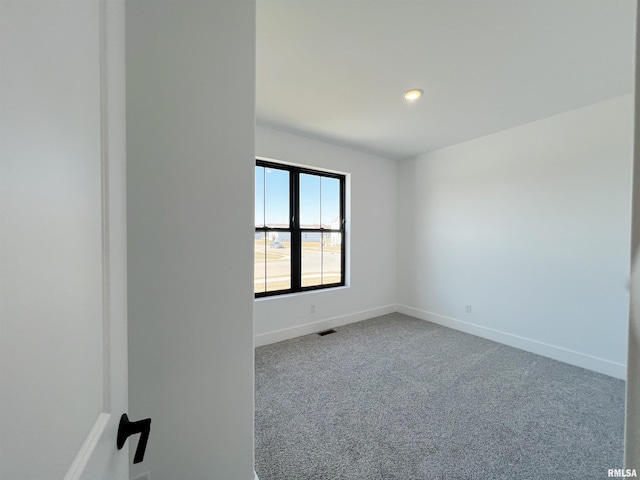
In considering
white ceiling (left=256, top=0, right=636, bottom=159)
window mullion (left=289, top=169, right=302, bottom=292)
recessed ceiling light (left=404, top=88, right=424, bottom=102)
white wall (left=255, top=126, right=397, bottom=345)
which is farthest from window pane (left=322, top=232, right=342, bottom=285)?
recessed ceiling light (left=404, top=88, right=424, bottom=102)

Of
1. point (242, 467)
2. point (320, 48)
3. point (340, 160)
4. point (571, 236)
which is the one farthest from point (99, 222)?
point (571, 236)

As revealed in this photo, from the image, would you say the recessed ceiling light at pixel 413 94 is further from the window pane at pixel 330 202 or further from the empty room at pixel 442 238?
the window pane at pixel 330 202

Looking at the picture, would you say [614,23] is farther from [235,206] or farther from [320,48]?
[235,206]

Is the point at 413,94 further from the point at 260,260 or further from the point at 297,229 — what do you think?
the point at 260,260

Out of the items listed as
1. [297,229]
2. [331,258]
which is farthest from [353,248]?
[297,229]

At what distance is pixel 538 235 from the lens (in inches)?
111

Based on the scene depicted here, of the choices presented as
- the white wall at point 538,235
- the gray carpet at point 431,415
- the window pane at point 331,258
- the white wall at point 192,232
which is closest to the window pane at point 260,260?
the gray carpet at point 431,415

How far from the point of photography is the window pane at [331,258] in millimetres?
3754

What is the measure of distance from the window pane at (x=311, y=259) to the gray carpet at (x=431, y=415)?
96 cm

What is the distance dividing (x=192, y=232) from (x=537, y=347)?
3637 millimetres

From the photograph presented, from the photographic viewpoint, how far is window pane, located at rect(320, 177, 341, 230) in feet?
12.2

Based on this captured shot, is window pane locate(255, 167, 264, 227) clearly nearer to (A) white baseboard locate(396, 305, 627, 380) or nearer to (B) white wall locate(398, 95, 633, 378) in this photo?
(B) white wall locate(398, 95, 633, 378)

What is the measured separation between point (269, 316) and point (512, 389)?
8.05ft

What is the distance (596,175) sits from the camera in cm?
246
